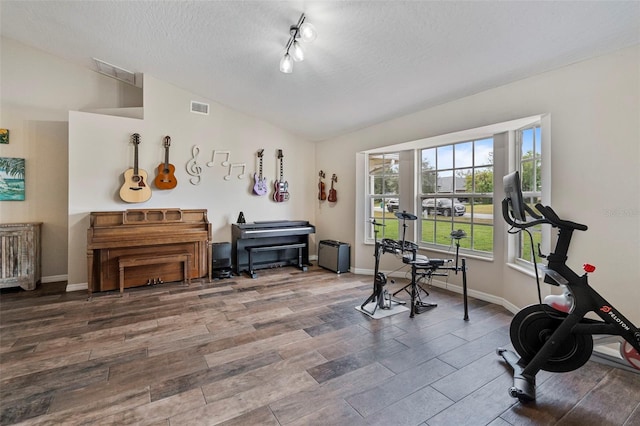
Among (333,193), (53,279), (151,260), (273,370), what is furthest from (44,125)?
(273,370)

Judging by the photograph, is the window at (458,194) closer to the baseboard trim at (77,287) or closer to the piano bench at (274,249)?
the piano bench at (274,249)

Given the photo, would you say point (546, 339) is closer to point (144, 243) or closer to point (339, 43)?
point (339, 43)

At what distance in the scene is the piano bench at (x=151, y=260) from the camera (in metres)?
3.76

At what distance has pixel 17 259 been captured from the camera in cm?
384

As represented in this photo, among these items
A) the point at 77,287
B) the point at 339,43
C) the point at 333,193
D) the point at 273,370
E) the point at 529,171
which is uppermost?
the point at 339,43

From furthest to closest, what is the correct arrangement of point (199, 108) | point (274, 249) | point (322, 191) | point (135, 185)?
point (322, 191) → point (274, 249) → point (199, 108) → point (135, 185)

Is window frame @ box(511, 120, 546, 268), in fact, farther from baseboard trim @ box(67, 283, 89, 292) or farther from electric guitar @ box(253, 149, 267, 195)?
baseboard trim @ box(67, 283, 89, 292)

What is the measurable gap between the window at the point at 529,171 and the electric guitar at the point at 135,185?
4.92 meters

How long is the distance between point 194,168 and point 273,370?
3.58 meters

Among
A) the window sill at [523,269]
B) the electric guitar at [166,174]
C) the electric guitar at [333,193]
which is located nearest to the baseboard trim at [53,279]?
the electric guitar at [166,174]

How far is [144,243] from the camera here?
12.6 feet

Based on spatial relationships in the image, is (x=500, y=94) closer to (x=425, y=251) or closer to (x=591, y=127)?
(x=591, y=127)

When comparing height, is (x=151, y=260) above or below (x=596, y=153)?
below

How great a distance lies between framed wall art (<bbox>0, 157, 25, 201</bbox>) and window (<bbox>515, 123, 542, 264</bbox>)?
649 centimetres
